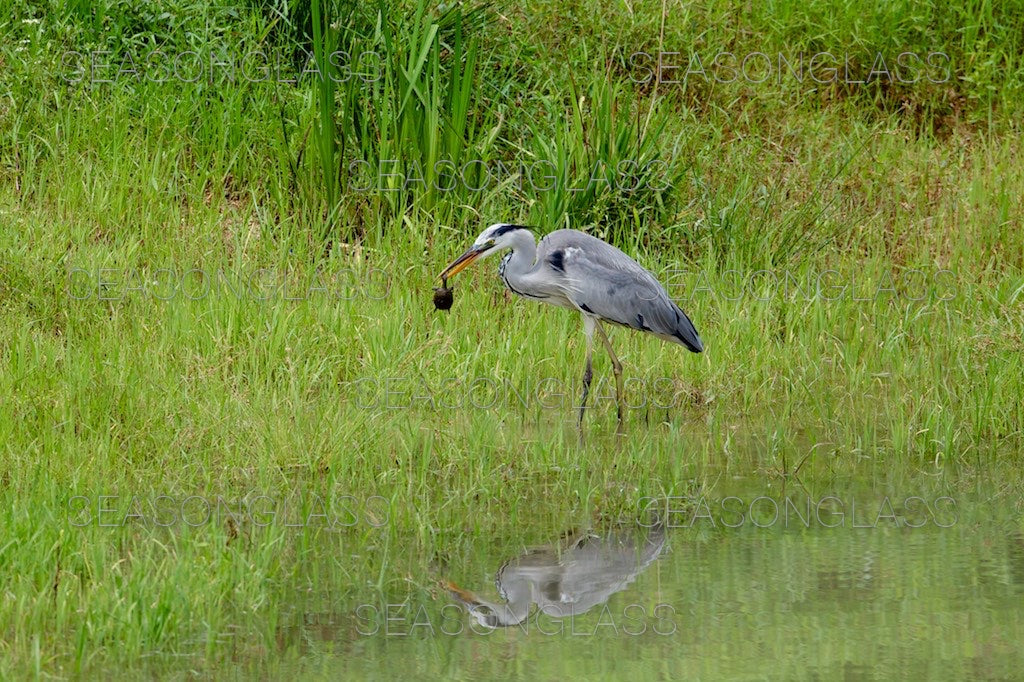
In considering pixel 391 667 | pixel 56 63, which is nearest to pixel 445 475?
pixel 391 667

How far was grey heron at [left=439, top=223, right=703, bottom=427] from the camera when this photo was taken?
6.96 meters

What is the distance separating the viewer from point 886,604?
467 cm

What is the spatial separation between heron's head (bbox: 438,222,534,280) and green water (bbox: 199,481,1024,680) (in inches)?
71.7

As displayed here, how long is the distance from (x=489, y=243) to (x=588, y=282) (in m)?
0.51

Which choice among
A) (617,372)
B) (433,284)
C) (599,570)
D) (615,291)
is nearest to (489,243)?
(615,291)

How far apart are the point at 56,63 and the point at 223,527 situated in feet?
14.9

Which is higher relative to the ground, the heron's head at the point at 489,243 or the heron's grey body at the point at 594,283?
the heron's head at the point at 489,243

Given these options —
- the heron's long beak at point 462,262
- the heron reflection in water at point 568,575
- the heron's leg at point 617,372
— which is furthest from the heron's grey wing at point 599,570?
the heron's long beak at point 462,262

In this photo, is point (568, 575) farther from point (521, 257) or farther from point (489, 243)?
point (521, 257)

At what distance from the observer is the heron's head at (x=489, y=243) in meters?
6.98

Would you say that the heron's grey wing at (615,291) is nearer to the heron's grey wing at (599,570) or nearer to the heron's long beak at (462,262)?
the heron's long beak at (462,262)

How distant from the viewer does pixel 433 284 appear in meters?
7.70

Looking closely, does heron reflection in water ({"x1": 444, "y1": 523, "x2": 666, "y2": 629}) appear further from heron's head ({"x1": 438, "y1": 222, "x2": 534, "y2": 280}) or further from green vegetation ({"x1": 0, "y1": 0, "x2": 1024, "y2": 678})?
heron's head ({"x1": 438, "y1": 222, "x2": 534, "y2": 280})

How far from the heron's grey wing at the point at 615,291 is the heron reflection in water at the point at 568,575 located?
1.65m
